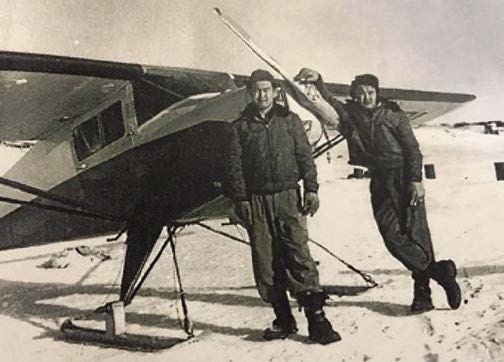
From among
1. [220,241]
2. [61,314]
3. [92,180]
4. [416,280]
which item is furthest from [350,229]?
[61,314]

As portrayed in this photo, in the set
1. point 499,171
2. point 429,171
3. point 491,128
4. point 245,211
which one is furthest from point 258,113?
point 429,171

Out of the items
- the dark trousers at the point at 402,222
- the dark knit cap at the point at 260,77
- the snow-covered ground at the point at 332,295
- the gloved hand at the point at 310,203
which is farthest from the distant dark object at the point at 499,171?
the dark knit cap at the point at 260,77

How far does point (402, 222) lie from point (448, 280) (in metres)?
0.26

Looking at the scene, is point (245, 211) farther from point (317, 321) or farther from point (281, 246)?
point (317, 321)

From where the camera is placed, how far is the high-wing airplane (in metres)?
2.12

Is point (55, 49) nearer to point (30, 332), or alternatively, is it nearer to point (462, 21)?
point (30, 332)

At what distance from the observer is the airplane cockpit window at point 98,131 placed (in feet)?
8.05

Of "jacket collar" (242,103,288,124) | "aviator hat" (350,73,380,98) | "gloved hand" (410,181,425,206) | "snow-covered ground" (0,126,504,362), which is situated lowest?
"snow-covered ground" (0,126,504,362)

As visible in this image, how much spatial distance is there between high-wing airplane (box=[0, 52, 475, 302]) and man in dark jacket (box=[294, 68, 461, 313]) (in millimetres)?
151

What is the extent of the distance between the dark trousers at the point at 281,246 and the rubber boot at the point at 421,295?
0.38 metres

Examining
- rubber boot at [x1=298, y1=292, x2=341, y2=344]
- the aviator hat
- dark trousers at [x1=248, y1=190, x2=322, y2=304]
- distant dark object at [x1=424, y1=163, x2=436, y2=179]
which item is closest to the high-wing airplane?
the aviator hat

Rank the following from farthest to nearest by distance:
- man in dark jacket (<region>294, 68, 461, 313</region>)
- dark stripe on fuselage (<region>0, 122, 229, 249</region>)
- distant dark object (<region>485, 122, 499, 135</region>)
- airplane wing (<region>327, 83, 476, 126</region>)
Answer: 1. distant dark object (<region>485, 122, 499, 135</region>)
2. airplane wing (<region>327, 83, 476, 126</region>)
3. dark stripe on fuselage (<region>0, 122, 229, 249</region>)
4. man in dark jacket (<region>294, 68, 461, 313</region>)

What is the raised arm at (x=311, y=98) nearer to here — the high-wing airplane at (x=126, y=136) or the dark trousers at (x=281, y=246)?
the high-wing airplane at (x=126, y=136)

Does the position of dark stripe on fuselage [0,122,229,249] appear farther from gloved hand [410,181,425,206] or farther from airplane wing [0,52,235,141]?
gloved hand [410,181,425,206]
